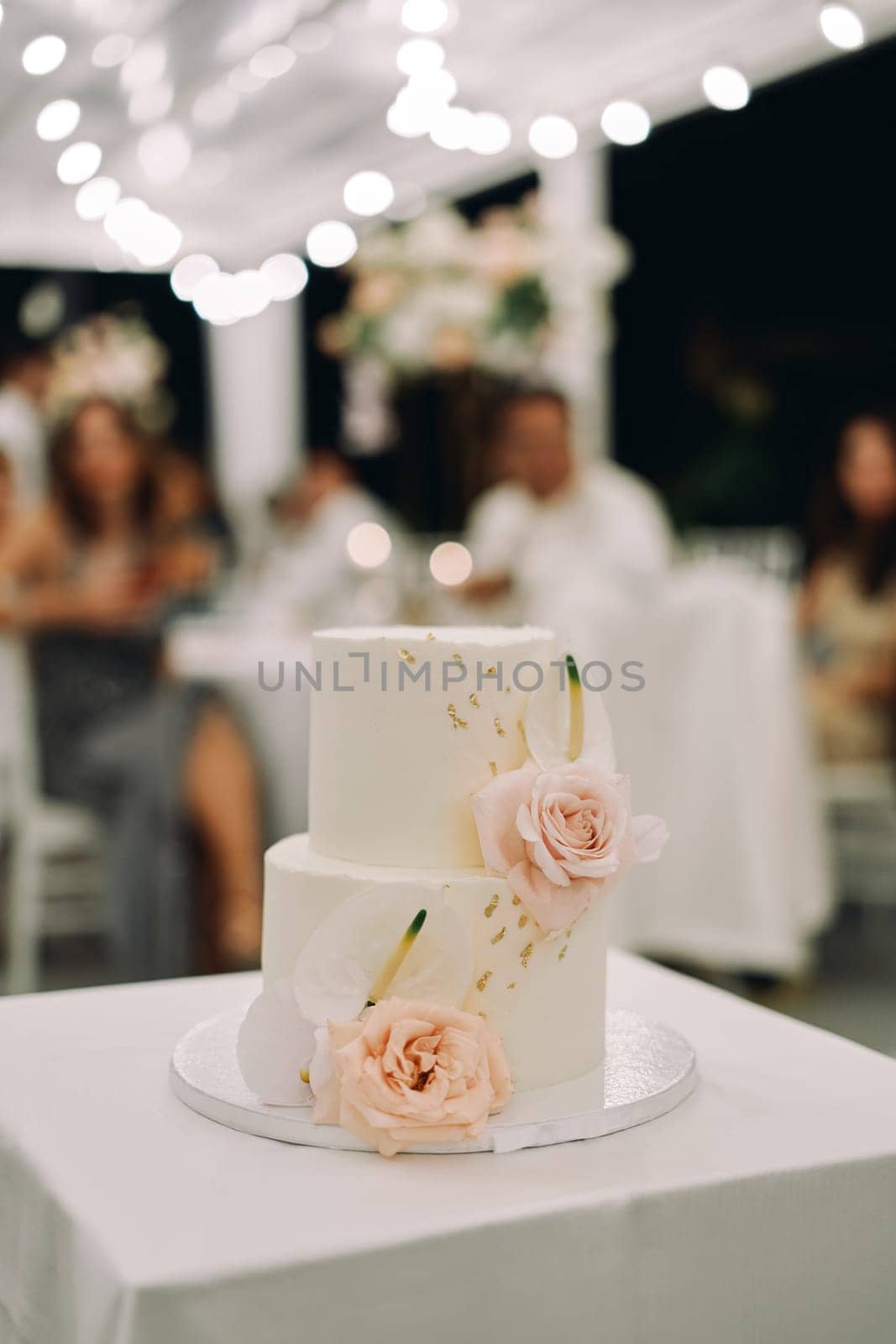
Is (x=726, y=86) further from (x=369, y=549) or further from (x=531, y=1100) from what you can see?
(x=369, y=549)

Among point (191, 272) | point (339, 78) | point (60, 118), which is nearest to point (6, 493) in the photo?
point (191, 272)

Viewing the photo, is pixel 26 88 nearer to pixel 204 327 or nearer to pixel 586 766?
pixel 586 766

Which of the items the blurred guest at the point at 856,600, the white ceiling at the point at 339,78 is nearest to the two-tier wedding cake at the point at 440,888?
the white ceiling at the point at 339,78

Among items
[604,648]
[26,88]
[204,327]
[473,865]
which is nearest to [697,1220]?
[473,865]

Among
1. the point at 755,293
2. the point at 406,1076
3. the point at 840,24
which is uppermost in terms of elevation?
the point at 755,293

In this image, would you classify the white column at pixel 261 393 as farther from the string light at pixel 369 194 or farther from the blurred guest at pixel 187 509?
the string light at pixel 369 194

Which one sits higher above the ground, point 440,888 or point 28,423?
point 28,423

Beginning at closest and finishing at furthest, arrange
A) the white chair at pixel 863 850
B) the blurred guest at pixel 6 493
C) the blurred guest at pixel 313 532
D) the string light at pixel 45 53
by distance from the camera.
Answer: the string light at pixel 45 53, the blurred guest at pixel 6 493, the white chair at pixel 863 850, the blurred guest at pixel 313 532

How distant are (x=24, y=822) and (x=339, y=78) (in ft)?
9.56

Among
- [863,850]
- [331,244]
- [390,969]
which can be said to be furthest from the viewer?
[863,850]

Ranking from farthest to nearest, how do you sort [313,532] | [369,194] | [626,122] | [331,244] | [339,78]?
[313,532] < [339,78] < [331,244] < [369,194] < [626,122]

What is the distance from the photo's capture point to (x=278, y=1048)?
38.3 inches

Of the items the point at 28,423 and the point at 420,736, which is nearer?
the point at 420,736

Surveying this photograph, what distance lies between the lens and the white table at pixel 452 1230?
79 centimetres
